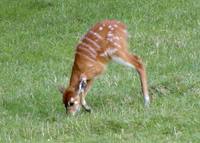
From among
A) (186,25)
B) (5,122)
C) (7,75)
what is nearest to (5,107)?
→ (5,122)

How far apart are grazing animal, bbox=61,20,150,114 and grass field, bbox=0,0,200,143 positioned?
10.6 inches

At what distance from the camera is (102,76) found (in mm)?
11211

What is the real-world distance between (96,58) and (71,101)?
74cm

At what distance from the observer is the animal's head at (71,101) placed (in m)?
9.54

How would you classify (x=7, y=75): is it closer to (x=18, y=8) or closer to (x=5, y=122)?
(x=5, y=122)

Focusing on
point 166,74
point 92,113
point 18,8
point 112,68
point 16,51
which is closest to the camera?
point 92,113

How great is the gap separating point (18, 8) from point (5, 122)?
327 inches

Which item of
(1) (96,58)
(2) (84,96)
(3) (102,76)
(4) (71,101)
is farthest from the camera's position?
(3) (102,76)

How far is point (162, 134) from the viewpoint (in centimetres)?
776

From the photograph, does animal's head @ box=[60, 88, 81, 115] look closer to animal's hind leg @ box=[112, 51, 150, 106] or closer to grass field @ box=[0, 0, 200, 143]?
grass field @ box=[0, 0, 200, 143]

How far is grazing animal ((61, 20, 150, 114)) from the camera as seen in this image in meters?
9.72

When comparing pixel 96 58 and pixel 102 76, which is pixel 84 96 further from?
pixel 102 76

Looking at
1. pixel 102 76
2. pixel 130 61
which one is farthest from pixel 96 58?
pixel 102 76

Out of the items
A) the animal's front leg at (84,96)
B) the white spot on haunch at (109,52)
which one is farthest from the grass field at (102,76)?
the white spot on haunch at (109,52)
